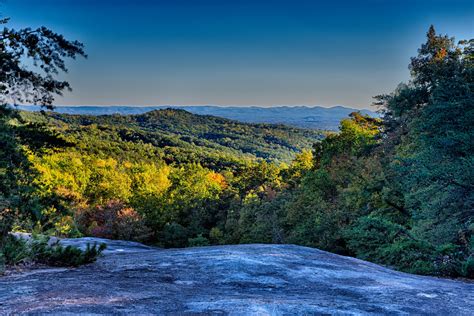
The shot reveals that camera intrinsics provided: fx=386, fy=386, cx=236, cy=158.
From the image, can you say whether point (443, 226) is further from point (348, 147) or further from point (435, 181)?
point (348, 147)

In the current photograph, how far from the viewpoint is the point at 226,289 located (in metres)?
6.48

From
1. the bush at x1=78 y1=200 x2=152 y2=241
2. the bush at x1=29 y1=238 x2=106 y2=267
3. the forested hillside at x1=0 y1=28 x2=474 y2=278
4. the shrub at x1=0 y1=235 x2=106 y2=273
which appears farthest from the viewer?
the bush at x1=78 y1=200 x2=152 y2=241

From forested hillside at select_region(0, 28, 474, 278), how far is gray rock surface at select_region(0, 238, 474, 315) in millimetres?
3665

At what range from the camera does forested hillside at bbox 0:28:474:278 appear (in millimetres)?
10977

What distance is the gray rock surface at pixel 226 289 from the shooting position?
16.0ft

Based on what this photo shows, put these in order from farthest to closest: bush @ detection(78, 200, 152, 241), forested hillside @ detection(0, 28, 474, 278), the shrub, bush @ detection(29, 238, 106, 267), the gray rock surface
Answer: bush @ detection(78, 200, 152, 241)
forested hillside @ detection(0, 28, 474, 278)
bush @ detection(29, 238, 106, 267)
the shrub
the gray rock surface

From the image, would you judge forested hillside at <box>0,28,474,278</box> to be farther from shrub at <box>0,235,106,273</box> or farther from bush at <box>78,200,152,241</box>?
shrub at <box>0,235,106,273</box>

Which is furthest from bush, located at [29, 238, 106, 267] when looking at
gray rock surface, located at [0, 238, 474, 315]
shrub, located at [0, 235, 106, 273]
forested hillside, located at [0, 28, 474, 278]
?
forested hillside, located at [0, 28, 474, 278]

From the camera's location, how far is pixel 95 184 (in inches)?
2288

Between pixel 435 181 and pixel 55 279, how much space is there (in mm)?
10895

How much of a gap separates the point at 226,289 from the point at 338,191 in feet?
92.2

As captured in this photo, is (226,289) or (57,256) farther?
(57,256)

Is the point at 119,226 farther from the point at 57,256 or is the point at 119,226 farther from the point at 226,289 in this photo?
the point at 226,289

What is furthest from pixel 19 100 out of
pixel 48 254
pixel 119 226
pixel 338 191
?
pixel 119 226
